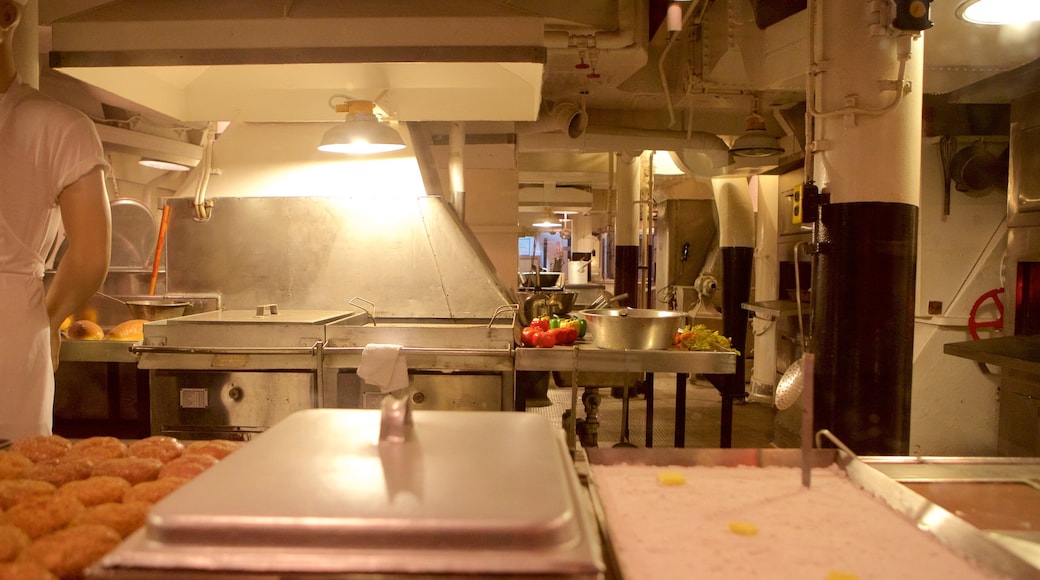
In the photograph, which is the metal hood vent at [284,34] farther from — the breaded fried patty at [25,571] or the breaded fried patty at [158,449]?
the breaded fried patty at [25,571]

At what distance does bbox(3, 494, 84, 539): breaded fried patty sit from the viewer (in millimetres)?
1061

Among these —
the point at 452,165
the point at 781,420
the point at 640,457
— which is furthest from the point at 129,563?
the point at 781,420

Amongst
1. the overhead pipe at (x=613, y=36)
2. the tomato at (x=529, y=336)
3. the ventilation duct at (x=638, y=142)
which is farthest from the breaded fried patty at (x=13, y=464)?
the ventilation duct at (x=638, y=142)

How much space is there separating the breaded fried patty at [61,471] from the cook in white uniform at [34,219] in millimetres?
767

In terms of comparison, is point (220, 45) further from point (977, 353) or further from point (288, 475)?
point (977, 353)

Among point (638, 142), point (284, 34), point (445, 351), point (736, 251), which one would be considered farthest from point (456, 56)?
point (736, 251)

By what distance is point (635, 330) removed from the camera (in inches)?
135

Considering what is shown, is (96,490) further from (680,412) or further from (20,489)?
(680,412)

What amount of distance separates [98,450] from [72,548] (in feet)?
1.86

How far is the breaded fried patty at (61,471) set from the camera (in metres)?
1.27

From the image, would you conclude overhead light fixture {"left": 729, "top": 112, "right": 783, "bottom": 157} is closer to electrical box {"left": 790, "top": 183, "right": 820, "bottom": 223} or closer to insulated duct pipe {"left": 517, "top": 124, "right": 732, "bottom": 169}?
insulated duct pipe {"left": 517, "top": 124, "right": 732, "bottom": 169}

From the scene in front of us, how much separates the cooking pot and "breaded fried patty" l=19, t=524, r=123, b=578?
5.24m

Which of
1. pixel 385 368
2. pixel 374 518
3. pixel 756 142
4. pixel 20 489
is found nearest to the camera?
pixel 374 518

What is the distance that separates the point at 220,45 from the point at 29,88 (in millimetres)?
697
